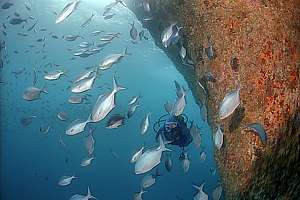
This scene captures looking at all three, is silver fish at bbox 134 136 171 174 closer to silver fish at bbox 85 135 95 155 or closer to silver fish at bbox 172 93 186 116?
silver fish at bbox 172 93 186 116

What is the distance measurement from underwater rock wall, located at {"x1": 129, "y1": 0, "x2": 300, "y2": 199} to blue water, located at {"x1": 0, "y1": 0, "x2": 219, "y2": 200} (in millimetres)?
17887

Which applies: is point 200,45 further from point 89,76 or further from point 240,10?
point 89,76

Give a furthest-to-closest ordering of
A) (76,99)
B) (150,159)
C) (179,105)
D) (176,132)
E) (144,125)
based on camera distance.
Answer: (76,99) < (144,125) < (176,132) < (179,105) < (150,159)

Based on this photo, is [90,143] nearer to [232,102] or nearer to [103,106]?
[103,106]

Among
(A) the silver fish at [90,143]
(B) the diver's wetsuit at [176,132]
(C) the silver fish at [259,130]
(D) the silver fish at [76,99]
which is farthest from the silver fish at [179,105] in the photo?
(D) the silver fish at [76,99]

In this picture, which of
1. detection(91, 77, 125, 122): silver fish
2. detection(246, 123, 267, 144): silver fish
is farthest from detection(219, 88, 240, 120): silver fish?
detection(91, 77, 125, 122): silver fish

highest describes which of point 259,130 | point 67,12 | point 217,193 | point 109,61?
point 67,12

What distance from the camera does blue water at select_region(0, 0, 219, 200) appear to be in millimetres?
27375

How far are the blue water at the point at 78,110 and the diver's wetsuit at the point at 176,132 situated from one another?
16390 millimetres

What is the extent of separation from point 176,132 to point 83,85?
1.82 metres

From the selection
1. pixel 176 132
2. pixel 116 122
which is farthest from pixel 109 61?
pixel 176 132

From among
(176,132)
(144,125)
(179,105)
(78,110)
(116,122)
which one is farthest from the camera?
(78,110)

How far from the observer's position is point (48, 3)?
23.2 meters

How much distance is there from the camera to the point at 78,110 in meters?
56.0
